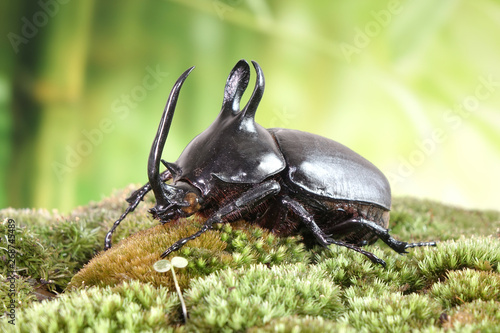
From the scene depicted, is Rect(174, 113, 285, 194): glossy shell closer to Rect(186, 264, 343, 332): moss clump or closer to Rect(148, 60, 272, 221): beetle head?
Rect(148, 60, 272, 221): beetle head

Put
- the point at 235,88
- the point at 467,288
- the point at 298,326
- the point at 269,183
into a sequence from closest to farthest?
the point at 298,326
the point at 467,288
the point at 269,183
the point at 235,88

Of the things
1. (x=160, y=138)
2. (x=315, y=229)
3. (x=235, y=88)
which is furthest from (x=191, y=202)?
(x=235, y=88)

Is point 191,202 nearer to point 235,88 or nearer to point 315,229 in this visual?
point 315,229

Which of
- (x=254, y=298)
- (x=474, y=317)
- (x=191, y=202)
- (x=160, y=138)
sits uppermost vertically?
(x=160, y=138)

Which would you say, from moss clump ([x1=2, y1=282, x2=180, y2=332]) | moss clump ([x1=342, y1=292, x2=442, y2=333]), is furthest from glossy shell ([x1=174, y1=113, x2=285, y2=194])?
moss clump ([x1=342, y1=292, x2=442, y2=333])

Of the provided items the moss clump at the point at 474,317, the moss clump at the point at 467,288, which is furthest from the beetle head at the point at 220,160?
the moss clump at the point at 474,317

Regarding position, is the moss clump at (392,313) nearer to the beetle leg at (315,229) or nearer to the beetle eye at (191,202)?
the beetle leg at (315,229)
